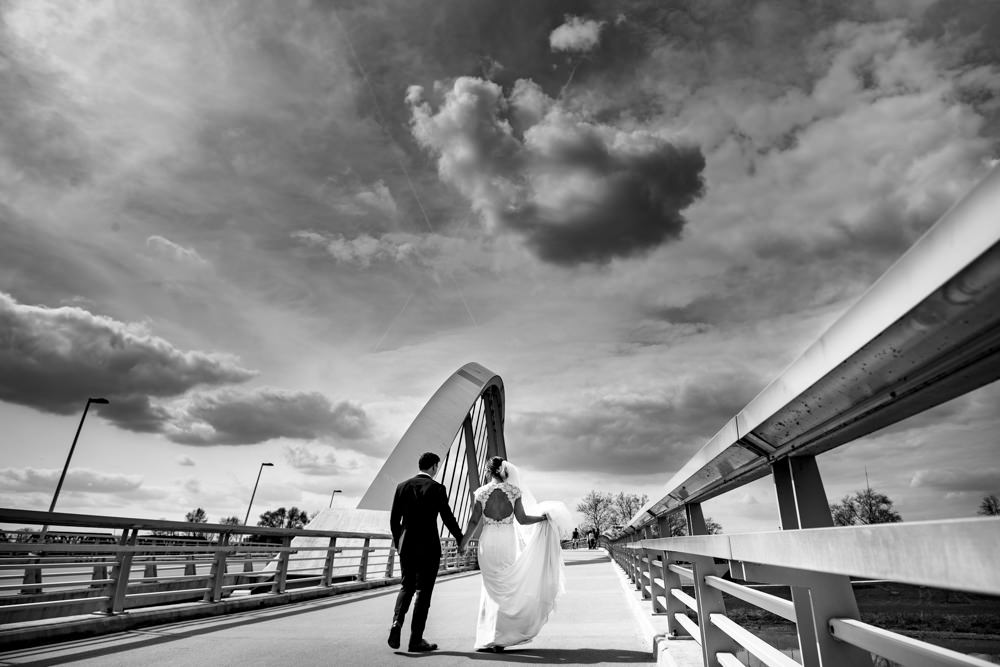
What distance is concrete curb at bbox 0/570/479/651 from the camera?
5508 mm

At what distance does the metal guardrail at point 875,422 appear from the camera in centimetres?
87

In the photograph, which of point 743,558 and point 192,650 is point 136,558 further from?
point 743,558

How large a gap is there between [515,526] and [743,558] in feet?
17.5

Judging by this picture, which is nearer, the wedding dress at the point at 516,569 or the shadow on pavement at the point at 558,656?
the shadow on pavement at the point at 558,656

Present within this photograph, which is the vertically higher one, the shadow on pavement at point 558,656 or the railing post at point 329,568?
the railing post at point 329,568

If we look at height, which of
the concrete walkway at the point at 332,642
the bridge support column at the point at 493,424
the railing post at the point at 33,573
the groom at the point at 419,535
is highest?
the bridge support column at the point at 493,424

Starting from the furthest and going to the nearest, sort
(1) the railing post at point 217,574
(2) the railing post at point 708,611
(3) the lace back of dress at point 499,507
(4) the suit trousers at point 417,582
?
(1) the railing post at point 217,574 < (3) the lace back of dress at point 499,507 < (4) the suit trousers at point 417,582 < (2) the railing post at point 708,611

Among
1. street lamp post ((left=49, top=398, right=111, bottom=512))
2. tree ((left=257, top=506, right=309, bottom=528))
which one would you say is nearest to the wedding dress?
street lamp post ((left=49, top=398, right=111, bottom=512))

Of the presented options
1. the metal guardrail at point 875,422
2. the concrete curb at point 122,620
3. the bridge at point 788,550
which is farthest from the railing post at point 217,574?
the metal guardrail at point 875,422

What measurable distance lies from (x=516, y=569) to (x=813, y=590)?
4.94 m

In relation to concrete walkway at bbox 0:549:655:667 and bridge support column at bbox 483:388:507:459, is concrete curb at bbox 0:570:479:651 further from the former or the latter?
bridge support column at bbox 483:388:507:459

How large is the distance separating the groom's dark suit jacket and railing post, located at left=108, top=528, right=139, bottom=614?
9.93 feet

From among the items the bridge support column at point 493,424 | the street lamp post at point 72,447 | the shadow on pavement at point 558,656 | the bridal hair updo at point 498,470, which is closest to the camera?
the shadow on pavement at point 558,656

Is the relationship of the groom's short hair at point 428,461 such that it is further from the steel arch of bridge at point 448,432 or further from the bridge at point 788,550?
the steel arch of bridge at point 448,432
